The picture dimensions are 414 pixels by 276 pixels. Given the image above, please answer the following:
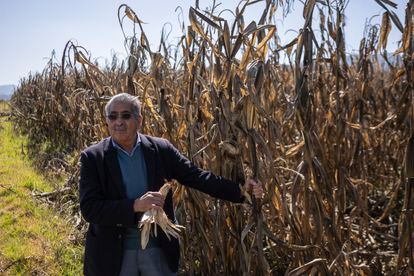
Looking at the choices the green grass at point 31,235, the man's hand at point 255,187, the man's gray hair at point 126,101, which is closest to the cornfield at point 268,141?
the man's hand at point 255,187

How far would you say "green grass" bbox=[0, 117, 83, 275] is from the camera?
10.0ft

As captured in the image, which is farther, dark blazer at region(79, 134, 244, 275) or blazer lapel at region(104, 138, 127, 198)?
blazer lapel at region(104, 138, 127, 198)

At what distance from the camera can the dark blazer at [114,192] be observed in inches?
70.7

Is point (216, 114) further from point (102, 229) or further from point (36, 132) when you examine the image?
point (36, 132)

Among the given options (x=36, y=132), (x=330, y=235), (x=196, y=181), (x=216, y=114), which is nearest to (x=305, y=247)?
(x=330, y=235)

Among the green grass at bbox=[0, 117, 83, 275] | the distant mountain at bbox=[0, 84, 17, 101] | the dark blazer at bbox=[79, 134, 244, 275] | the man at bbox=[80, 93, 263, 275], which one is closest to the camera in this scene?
the dark blazer at bbox=[79, 134, 244, 275]

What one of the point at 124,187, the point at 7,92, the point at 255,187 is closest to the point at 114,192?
the point at 124,187

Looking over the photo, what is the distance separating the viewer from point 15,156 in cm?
680

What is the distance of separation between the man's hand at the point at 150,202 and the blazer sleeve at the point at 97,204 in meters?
0.04

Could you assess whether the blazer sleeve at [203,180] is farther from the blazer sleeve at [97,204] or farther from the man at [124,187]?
the blazer sleeve at [97,204]

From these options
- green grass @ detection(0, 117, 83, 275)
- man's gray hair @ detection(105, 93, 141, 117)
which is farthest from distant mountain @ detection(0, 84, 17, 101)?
man's gray hair @ detection(105, 93, 141, 117)

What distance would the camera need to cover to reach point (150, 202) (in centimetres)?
170

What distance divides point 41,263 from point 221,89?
201cm

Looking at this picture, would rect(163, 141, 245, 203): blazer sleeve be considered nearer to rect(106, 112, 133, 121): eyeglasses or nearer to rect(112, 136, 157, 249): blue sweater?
rect(112, 136, 157, 249): blue sweater
